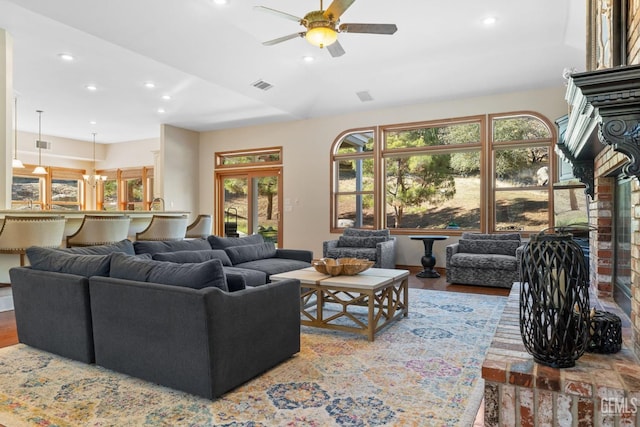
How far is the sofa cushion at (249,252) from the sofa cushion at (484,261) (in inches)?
102

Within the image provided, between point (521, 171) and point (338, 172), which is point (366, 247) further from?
point (521, 171)

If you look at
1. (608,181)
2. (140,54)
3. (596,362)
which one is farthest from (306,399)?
(140,54)

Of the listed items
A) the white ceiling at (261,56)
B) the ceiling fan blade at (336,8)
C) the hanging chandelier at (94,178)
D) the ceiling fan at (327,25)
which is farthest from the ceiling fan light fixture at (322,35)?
the hanging chandelier at (94,178)

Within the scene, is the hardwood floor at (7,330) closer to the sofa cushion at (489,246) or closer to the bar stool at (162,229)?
the bar stool at (162,229)

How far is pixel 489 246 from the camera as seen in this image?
5.97 metres

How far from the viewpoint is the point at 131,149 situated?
37.2ft

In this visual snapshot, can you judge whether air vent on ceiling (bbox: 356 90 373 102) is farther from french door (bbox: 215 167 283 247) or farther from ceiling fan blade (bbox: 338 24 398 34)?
ceiling fan blade (bbox: 338 24 398 34)

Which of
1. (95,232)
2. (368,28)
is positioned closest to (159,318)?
(368,28)

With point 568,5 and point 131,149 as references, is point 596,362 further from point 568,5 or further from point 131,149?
point 131,149

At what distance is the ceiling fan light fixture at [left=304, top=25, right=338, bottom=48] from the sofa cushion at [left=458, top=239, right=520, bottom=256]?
3742 millimetres

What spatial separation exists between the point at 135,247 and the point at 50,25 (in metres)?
2.81

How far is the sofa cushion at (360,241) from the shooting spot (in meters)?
6.73

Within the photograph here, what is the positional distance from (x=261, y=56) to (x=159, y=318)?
15.5 feet

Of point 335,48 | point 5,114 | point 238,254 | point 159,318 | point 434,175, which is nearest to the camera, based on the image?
point 159,318
